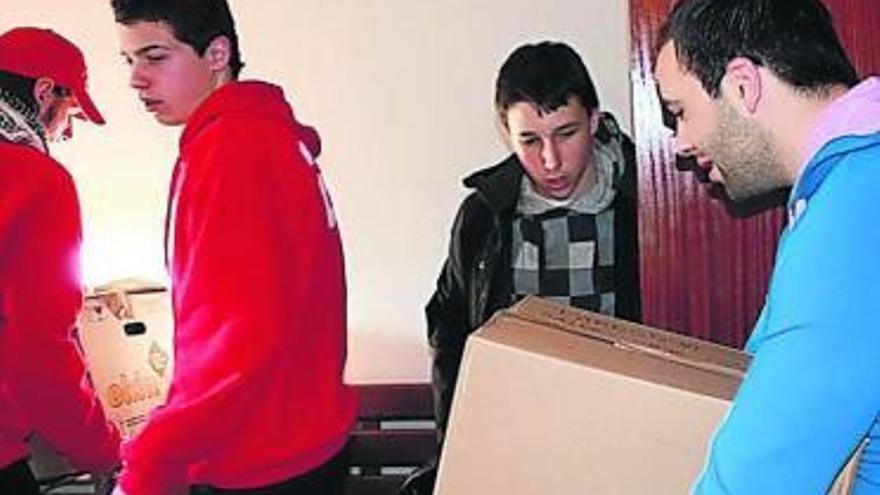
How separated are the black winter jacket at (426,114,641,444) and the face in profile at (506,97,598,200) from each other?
83 millimetres

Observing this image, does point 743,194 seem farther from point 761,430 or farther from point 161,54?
point 161,54

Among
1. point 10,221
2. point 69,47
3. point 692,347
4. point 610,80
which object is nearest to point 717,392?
point 692,347

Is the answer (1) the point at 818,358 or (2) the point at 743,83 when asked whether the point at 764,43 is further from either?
(1) the point at 818,358

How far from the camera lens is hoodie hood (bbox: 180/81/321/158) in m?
1.59

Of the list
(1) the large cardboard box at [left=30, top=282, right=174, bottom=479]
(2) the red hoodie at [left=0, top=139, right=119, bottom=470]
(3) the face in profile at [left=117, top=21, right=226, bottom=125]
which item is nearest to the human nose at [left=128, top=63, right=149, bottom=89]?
(3) the face in profile at [left=117, top=21, right=226, bottom=125]

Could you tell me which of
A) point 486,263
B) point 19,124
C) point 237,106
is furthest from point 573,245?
point 19,124

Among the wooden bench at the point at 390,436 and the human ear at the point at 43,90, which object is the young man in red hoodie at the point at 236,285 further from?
the wooden bench at the point at 390,436

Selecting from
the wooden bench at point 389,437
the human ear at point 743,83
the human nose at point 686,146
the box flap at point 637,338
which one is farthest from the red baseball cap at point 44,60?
the human ear at point 743,83

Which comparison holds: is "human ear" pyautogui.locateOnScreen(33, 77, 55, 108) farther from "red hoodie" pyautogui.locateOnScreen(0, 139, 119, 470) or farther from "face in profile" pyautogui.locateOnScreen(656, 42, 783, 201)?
"face in profile" pyautogui.locateOnScreen(656, 42, 783, 201)

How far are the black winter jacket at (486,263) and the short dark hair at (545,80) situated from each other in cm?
13

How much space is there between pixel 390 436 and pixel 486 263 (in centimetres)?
70

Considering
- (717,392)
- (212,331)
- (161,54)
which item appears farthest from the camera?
(161,54)

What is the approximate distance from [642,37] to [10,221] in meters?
1.04

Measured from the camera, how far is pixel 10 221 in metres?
1.82
